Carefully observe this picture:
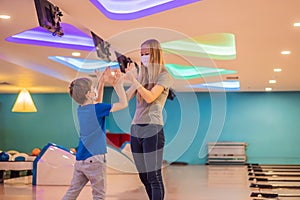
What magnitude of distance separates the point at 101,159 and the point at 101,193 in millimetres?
251

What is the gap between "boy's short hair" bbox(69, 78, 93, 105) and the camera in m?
3.17

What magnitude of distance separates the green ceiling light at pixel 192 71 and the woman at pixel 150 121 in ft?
21.8

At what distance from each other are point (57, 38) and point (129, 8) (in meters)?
2.14

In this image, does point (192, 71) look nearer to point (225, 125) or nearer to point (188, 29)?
point (225, 125)

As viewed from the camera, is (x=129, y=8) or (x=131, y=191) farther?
(x=131, y=191)

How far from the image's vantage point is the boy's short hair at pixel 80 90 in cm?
317

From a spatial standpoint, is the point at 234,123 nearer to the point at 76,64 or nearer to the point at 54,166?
the point at 76,64

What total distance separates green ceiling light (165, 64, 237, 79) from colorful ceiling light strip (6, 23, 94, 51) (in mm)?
2618

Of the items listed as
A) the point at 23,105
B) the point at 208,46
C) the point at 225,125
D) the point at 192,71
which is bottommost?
the point at 225,125

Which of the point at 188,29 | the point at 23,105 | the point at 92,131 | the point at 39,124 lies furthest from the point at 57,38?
the point at 39,124

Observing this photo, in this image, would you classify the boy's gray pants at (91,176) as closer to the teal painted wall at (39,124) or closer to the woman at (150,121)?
the woman at (150,121)

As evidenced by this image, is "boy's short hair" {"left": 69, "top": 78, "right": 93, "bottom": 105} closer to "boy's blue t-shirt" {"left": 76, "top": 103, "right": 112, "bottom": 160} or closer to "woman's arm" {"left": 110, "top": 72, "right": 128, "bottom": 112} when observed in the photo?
"boy's blue t-shirt" {"left": 76, "top": 103, "right": 112, "bottom": 160}

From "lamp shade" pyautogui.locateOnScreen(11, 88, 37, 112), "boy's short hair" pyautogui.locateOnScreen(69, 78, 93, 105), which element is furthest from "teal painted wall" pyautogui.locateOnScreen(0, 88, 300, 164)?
"boy's short hair" pyautogui.locateOnScreen(69, 78, 93, 105)

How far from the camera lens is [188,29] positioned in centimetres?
596
